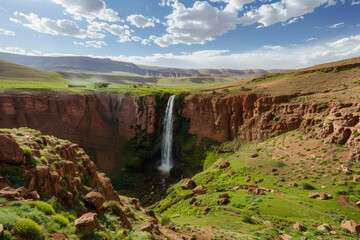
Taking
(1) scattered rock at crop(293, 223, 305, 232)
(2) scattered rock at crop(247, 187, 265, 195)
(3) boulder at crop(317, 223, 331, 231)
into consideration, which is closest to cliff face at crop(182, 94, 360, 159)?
(2) scattered rock at crop(247, 187, 265, 195)

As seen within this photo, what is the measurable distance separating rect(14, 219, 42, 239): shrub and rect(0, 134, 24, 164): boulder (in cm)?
541

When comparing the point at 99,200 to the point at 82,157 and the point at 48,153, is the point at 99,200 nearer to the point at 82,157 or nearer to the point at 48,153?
the point at 48,153

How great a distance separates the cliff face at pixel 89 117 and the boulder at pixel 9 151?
40781 mm

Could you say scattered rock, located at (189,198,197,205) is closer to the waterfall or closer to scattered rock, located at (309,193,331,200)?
scattered rock, located at (309,193,331,200)

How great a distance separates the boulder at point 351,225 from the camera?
48.8 feet

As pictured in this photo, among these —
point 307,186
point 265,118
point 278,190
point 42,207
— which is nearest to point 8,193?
point 42,207

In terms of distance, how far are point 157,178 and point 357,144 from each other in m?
38.3

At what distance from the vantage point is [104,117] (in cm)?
5831

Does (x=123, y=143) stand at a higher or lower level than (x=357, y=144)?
lower

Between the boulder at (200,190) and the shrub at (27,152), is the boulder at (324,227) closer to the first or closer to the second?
the boulder at (200,190)

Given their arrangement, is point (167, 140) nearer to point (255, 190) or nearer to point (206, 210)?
point (206, 210)

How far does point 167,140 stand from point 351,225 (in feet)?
139

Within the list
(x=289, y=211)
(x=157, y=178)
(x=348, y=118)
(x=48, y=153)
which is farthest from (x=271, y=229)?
(x=157, y=178)

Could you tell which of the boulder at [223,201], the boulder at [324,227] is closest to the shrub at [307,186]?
the boulder at [324,227]
